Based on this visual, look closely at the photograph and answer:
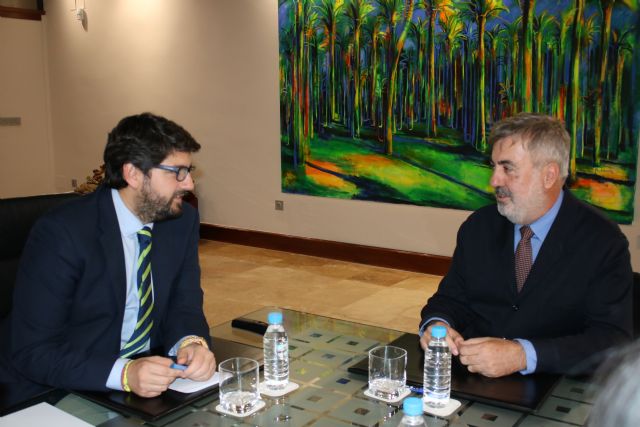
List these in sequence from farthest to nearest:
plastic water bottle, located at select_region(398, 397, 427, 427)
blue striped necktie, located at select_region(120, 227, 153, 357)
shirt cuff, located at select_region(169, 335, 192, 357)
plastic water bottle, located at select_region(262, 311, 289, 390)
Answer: blue striped necktie, located at select_region(120, 227, 153, 357) → shirt cuff, located at select_region(169, 335, 192, 357) → plastic water bottle, located at select_region(262, 311, 289, 390) → plastic water bottle, located at select_region(398, 397, 427, 427)

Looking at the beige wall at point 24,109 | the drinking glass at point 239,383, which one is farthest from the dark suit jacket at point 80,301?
the beige wall at point 24,109

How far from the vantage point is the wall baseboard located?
5.89 meters

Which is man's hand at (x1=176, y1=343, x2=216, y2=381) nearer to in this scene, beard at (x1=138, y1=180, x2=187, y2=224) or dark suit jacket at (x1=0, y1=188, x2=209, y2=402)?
dark suit jacket at (x1=0, y1=188, x2=209, y2=402)

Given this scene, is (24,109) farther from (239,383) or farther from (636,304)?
(636,304)

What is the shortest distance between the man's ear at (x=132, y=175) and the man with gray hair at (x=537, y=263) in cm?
99

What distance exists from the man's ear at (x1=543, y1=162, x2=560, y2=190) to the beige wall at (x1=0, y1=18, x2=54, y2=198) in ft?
26.3

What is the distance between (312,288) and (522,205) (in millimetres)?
3432

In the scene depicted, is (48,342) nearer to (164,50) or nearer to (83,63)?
(164,50)

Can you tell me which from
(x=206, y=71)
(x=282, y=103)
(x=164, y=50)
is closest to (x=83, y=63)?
(x=164, y=50)

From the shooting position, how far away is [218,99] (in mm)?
7121

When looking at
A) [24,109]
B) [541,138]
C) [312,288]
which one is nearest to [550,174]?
[541,138]

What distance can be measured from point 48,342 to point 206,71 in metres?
5.63

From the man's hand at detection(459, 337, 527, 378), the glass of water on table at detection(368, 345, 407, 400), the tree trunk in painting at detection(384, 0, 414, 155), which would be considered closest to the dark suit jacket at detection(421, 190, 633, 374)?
the man's hand at detection(459, 337, 527, 378)

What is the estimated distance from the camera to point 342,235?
21.2 feet
